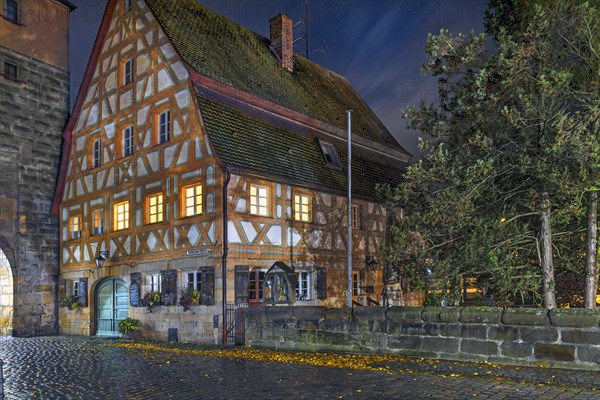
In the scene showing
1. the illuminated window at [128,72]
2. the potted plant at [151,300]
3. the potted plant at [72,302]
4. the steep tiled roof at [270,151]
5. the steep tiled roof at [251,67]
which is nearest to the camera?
the steep tiled roof at [270,151]

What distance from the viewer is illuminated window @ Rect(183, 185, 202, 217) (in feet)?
58.5

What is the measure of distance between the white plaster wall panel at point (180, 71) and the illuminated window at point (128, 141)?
3183 millimetres

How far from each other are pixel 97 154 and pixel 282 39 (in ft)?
29.0

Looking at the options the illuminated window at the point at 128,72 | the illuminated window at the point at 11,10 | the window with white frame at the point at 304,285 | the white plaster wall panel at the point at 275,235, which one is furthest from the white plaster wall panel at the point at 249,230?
the illuminated window at the point at 11,10

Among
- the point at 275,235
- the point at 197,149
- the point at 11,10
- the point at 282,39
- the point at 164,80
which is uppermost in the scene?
the point at 11,10

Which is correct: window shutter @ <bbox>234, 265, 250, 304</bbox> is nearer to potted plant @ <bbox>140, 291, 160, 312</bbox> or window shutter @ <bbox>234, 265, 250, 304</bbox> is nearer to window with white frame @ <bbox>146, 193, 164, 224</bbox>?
potted plant @ <bbox>140, 291, 160, 312</bbox>

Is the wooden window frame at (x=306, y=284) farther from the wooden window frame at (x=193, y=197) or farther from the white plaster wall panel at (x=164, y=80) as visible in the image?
the white plaster wall panel at (x=164, y=80)

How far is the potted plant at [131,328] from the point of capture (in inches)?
739

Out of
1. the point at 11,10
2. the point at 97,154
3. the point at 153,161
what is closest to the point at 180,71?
the point at 153,161

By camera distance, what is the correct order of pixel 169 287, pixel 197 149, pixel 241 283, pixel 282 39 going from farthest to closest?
pixel 282 39 < pixel 169 287 < pixel 197 149 < pixel 241 283

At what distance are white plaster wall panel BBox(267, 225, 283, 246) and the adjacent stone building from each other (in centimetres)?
1080

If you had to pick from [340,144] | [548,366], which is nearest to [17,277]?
[340,144]

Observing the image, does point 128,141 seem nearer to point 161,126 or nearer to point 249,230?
point 161,126

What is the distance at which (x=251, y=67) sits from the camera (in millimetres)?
21641
